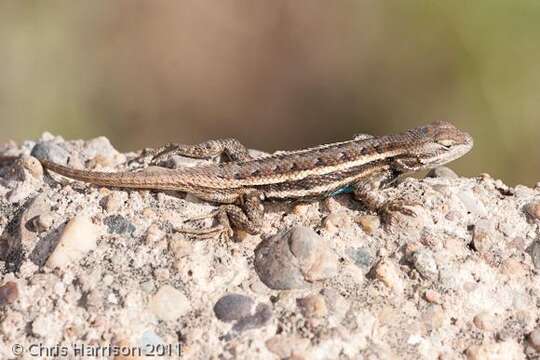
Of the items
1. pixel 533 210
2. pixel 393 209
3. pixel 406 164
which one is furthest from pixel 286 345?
pixel 406 164

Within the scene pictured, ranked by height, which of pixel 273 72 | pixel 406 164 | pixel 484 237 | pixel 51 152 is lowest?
pixel 484 237

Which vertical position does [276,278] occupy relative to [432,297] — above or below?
above

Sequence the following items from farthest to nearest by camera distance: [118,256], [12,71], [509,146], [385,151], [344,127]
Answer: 1. [344,127]
2. [12,71]
3. [509,146]
4. [385,151]
5. [118,256]

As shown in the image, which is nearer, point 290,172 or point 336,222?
point 336,222

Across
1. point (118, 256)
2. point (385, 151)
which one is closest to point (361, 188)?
point (385, 151)

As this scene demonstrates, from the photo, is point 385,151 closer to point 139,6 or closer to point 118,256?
point 118,256

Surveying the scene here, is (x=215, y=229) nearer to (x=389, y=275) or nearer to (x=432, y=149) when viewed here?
(x=389, y=275)
